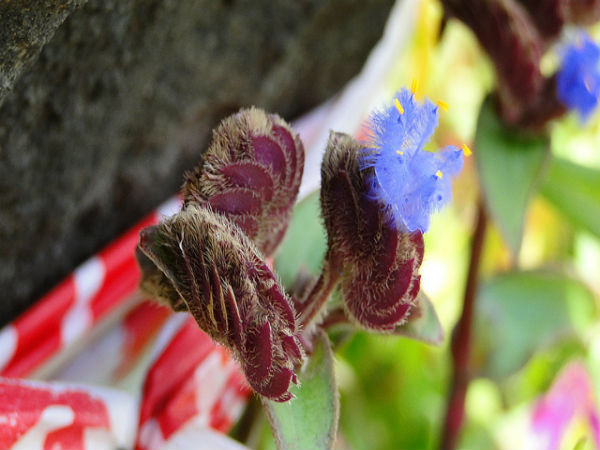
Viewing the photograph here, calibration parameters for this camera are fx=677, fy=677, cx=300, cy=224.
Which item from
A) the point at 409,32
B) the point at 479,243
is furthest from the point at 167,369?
the point at 409,32

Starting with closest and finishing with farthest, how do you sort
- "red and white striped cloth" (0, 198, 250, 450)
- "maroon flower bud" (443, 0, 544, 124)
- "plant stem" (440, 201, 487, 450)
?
1. "red and white striped cloth" (0, 198, 250, 450)
2. "maroon flower bud" (443, 0, 544, 124)
3. "plant stem" (440, 201, 487, 450)

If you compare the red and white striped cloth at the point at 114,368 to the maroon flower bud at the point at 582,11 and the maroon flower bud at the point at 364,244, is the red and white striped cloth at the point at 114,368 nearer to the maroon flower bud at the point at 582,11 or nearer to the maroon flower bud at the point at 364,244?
the maroon flower bud at the point at 364,244

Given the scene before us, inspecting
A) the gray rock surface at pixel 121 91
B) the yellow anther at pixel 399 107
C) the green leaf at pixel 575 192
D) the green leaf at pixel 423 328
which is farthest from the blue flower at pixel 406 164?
the green leaf at pixel 575 192

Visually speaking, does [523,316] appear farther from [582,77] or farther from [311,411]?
[311,411]

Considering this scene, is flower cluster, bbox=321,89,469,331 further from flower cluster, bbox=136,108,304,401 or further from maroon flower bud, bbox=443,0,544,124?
maroon flower bud, bbox=443,0,544,124

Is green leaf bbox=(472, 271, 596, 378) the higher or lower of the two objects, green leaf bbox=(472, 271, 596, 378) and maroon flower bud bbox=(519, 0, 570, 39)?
the lower

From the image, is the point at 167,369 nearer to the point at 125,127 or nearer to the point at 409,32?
the point at 125,127

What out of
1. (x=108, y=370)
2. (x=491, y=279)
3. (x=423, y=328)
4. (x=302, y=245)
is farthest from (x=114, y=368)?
(x=491, y=279)

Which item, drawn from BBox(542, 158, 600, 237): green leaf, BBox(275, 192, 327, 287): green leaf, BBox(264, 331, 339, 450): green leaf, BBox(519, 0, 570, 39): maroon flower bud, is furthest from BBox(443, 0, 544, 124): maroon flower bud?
BBox(264, 331, 339, 450): green leaf
